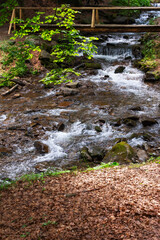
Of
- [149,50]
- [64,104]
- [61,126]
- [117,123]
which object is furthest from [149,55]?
[61,126]

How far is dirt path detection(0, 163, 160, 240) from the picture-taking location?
261 cm

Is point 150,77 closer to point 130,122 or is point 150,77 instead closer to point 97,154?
point 130,122

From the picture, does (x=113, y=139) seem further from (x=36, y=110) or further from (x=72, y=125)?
(x=36, y=110)

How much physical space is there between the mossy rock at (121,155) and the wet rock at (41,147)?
6.37 feet

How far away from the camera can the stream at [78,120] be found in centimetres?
629

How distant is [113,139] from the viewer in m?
7.08

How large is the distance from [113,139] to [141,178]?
3.16 meters

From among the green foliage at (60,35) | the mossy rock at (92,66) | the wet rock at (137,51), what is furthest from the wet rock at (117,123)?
the wet rock at (137,51)

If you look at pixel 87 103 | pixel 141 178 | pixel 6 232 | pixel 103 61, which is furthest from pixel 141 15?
pixel 6 232

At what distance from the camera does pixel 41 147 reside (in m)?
6.53

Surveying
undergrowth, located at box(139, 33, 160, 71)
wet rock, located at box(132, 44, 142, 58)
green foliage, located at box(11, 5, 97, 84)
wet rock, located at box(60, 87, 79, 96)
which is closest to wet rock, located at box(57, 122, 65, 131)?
green foliage, located at box(11, 5, 97, 84)

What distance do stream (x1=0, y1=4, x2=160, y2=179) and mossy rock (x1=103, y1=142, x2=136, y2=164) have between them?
0.68 meters

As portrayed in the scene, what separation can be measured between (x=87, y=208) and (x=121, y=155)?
2.80 metres

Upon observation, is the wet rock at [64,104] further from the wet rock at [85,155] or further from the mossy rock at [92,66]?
the mossy rock at [92,66]
